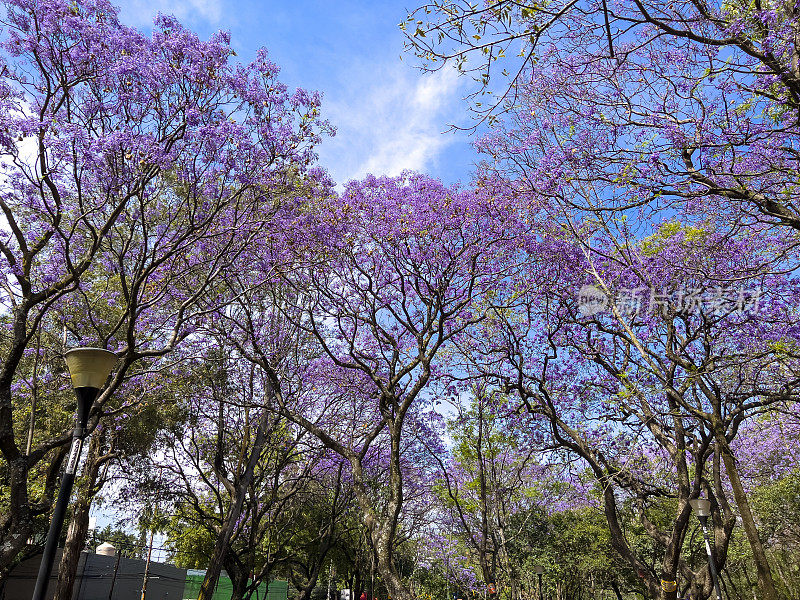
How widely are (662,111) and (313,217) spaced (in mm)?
5895

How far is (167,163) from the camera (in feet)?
25.9

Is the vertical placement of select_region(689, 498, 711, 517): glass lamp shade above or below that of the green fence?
above

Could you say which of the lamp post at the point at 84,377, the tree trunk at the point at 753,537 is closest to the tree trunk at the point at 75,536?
the lamp post at the point at 84,377

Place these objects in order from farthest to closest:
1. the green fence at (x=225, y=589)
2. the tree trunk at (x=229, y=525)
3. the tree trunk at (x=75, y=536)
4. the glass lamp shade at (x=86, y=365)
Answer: the green fence at (x=225, y=589)
the tree trunk at (x=229, y=525)
the tree trunk at (x=75, y=536)
the glass lamp shade at (x=86, y=365)

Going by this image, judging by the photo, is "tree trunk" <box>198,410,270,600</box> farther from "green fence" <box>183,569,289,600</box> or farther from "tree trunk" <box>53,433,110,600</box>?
"green fence" <box>183,569,289,600</box>

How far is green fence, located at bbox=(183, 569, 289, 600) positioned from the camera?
2379 cm

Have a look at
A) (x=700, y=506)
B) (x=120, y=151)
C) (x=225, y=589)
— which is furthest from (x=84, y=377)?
(x=225, y=589)

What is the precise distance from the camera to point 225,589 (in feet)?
94.5

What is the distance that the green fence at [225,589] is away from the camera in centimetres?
2379

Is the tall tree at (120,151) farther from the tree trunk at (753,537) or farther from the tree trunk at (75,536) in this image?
the tree trunk at (753,537)

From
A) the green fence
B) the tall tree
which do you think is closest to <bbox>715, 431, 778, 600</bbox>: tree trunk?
the tall tree

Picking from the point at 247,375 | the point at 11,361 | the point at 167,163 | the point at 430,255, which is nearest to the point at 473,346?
the point at 430,255

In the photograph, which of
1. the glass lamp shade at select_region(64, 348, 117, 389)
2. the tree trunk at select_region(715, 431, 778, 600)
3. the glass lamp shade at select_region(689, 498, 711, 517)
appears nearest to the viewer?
the glass lamp shade at select_region(64, 348, 117, 389)

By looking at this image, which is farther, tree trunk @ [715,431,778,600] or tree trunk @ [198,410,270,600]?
tree trunk @ [198,410,270,600]
